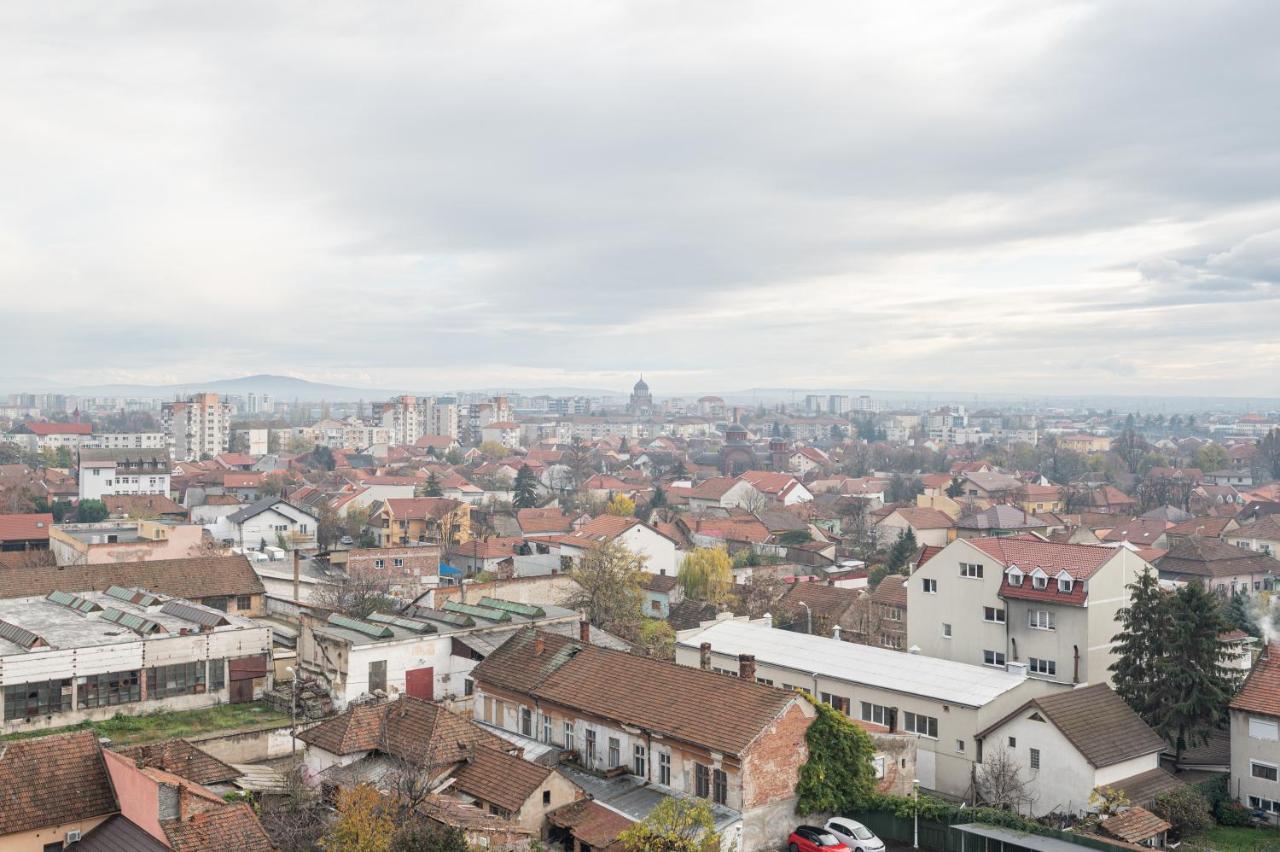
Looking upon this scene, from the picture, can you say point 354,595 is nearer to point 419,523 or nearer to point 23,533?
point 23,533

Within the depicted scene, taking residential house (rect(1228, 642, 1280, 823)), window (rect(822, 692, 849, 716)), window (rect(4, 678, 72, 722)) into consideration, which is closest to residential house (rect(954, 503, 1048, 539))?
window (rect(822, 692, 849, 716))

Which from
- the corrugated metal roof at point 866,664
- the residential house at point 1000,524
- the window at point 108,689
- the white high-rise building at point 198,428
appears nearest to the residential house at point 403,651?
the corrugated metal roof at point 866,664

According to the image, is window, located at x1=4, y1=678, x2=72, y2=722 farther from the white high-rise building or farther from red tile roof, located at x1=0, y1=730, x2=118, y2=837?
the white high-rise building

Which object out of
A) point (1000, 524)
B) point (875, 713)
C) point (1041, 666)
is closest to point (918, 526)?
point (1000, 524)

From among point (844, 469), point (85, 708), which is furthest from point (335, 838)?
point (844, 469)

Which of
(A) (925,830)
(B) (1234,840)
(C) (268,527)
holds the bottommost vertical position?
(B) (1234,840)

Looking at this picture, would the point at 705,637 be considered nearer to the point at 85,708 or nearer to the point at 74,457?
the point at 85,708

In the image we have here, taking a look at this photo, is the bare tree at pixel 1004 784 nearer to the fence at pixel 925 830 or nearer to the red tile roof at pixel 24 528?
the fence at pixel 925 830
